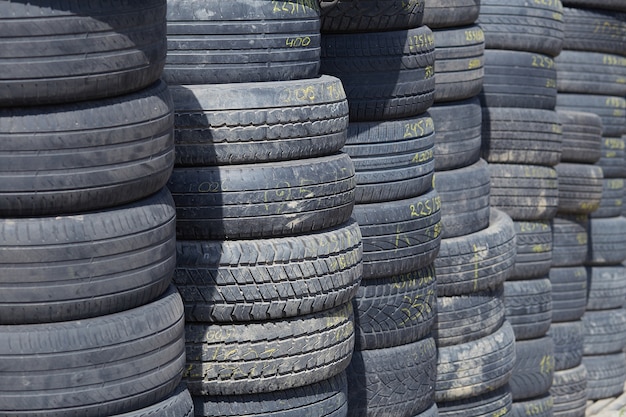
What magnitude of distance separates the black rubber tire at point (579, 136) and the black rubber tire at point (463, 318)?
2058 millimetres

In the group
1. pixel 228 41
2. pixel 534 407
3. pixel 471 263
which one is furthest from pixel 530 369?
pixel 228 41

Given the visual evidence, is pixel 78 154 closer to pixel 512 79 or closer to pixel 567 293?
pixel 512 79

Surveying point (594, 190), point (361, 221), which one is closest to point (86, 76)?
point (361, 221)

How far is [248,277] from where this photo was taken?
6027 millimetres

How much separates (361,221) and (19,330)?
279 cm

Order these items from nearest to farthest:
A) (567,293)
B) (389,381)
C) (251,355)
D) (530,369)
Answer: (251,355), (389,381), (530,369), (567,293)

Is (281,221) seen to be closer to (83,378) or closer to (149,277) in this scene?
(149,277)

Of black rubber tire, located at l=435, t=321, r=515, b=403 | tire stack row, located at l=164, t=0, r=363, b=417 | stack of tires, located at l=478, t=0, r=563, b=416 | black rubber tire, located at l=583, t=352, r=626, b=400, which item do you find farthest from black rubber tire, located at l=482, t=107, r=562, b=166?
tire stack row, located at l=164, t=0, r=363, b=417

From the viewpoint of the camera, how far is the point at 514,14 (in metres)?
9.41

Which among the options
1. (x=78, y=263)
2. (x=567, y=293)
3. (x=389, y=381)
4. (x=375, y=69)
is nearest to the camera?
(x=78, y=263)

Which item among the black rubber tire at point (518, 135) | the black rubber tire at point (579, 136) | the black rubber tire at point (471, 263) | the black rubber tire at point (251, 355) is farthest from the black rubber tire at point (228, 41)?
the black rubber tire at point (579, 136)

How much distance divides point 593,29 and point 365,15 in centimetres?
406

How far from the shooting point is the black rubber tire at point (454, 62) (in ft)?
27.7

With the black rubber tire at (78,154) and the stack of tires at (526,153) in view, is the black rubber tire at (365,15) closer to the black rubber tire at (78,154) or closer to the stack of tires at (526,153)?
the stack of tires at (526,153)
